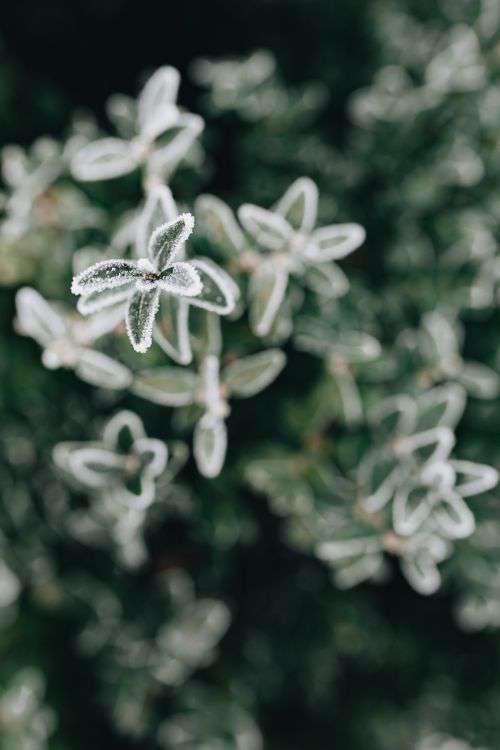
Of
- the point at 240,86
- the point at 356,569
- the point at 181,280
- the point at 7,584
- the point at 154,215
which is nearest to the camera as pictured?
the point at 181,280

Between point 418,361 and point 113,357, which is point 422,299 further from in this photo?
point 113,357

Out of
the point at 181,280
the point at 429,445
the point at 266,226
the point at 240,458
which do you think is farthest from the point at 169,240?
the point at 240,458

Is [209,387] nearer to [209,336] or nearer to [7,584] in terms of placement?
[209,336]

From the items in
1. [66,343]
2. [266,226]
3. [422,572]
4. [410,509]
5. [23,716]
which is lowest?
[23,716]

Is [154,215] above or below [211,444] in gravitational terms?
above

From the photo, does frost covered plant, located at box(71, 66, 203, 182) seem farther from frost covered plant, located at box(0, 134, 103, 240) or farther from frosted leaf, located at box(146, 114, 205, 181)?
frost covered plant, located at box(0, 134, 103, 240)

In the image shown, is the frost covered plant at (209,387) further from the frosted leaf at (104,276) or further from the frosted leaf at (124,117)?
the frosted leaf at (124,117)

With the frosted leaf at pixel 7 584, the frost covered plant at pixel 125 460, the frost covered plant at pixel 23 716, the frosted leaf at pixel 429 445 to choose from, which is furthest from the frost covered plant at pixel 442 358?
the frost covered plant at pixel 23 716
